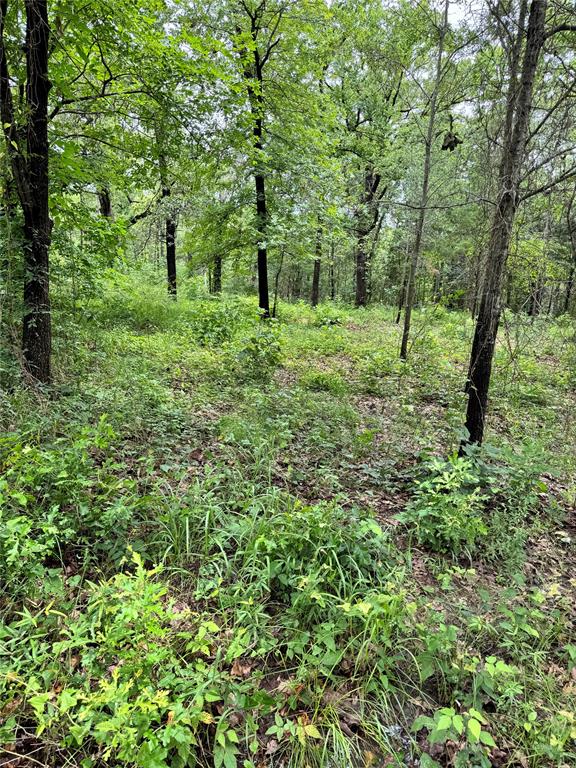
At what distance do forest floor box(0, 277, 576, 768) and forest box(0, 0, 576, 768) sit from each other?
2 centimetres

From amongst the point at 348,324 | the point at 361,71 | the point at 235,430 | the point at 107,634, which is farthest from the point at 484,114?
the point at 361,71

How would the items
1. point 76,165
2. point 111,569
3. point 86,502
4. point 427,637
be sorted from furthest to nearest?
point 76,165
point 86,502
point 111,569
point 427,637

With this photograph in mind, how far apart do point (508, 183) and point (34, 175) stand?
16.8 feet

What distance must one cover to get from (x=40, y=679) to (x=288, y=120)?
9998mm

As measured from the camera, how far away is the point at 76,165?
214 inches

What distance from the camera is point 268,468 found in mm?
4020

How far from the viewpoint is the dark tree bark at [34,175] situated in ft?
14.4

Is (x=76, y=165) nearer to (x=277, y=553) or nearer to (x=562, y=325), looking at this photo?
(x=277, y=553)

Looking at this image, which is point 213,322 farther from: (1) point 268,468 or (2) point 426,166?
(1) point 268,468

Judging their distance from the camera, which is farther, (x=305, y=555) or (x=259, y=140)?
(x=259, y=140)

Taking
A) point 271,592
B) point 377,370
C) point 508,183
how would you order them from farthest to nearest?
point 377,370, point 508,183, point 271,592

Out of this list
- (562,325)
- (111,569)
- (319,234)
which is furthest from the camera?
(319,234)

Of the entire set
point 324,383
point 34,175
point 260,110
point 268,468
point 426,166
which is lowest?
point 268,468

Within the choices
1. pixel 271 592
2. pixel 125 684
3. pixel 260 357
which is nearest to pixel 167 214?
pixel 260 357
